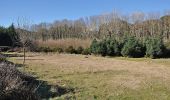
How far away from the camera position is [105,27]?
3413 inches

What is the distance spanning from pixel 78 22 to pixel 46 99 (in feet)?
286

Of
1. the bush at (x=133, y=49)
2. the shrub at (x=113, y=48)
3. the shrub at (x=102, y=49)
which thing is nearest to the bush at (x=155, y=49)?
the bush at (x=133, y=49)

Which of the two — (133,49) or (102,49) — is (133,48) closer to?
(133,49)

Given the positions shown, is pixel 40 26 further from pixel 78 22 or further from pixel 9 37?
pixel 9 37

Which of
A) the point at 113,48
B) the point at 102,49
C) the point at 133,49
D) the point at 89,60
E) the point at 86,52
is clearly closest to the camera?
the point at 89,60

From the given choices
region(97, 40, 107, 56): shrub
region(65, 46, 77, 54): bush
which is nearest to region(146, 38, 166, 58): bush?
region(97, 40, 107, 56): shrub

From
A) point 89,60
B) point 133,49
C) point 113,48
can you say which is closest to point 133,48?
point 133,49

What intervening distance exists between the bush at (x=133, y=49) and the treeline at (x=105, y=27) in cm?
2417

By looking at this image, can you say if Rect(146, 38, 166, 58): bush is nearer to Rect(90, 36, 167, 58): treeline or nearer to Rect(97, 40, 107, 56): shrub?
Rect(90, 36, 167, 58): treeline

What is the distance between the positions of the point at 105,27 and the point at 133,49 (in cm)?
4010

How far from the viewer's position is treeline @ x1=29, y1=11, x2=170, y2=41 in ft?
252

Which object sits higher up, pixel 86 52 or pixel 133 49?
pixel 133 49

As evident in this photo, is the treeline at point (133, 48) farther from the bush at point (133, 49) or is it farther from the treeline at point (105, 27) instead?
A: the treeline at point (105, 27)

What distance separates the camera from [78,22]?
323 ft
